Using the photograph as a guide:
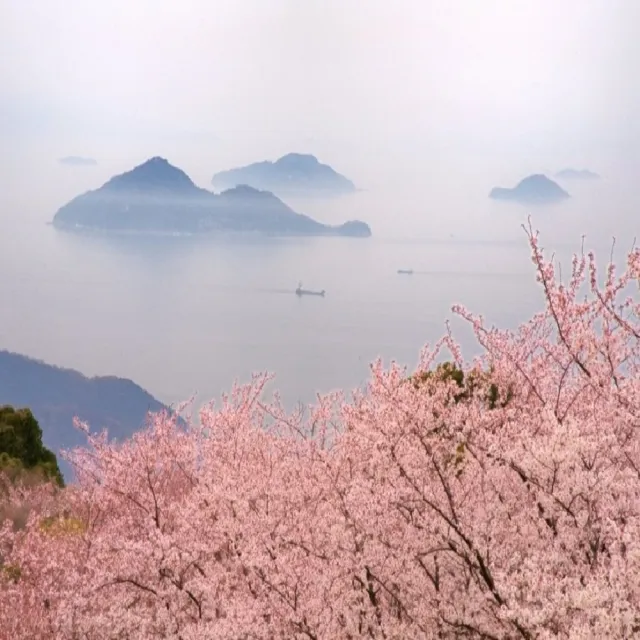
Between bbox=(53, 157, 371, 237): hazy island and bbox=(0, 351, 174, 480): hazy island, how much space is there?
134 ft

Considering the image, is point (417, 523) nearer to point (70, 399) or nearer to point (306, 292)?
point (70, 399)

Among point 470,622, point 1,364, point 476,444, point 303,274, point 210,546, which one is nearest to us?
point 470,622

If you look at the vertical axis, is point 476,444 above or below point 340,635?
above

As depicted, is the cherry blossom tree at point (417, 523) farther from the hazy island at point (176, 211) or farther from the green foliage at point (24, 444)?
the hazy island at point (176, 211)

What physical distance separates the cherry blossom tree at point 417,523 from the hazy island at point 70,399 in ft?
128

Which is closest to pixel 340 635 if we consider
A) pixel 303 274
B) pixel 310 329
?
pixel 310 329

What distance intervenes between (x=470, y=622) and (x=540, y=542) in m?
0.56

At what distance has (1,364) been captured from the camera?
2200 inches

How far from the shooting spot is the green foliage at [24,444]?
44.8 feet

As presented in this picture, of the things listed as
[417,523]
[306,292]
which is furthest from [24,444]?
[306,292]

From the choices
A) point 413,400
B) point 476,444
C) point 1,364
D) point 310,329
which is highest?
point 413,400

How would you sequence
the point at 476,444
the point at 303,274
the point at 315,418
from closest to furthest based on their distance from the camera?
the point at 476,444
the point at 315,418
the point at 303,274

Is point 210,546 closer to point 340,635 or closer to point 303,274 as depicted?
point 340,635

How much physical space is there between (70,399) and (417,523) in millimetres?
48481
